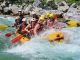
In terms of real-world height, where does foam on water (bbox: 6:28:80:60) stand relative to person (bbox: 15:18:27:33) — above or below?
below

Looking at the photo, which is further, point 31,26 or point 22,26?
point 22,26

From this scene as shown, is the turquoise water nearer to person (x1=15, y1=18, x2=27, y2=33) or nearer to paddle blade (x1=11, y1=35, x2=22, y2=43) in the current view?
paddle blade (x1=11, y1=35, x2=22, y2=43)

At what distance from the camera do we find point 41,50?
12.4m

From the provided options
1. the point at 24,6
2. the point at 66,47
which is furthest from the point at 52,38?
the point at 24,6

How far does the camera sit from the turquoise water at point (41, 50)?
1141cm

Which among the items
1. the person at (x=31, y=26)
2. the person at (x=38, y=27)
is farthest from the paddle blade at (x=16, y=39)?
the person at (x=38, y=27)

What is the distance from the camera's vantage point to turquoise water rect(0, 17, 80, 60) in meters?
11.4

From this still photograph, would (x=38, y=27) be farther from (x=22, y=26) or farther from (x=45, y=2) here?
(x=45, y=2)

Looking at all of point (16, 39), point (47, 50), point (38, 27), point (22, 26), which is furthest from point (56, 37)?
point (22, 26)

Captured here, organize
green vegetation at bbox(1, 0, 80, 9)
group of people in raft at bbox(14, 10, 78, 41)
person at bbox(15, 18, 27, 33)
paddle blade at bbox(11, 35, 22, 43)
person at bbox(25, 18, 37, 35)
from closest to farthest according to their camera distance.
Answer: paddle blade at bbox(11, 35, 22, 43)
group of people in raft at bbox(14, 10, 78, 41)
person at bbox(25, 18, 37, 35)
person at bbox(15, 18, 27, 33)
green vegetation at bbox(1, 0, 80, 9)

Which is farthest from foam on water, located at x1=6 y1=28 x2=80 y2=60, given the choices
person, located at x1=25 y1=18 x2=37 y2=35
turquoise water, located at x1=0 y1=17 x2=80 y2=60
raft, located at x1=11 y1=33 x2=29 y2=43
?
person, located at x1=25 y1=18 x2=37 y2=35

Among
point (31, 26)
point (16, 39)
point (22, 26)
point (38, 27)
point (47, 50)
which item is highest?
point (22, 26)

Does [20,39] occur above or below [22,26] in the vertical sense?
below

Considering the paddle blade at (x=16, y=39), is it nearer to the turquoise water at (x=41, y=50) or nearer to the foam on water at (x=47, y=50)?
the turquoise water at (x=41, y=50)
